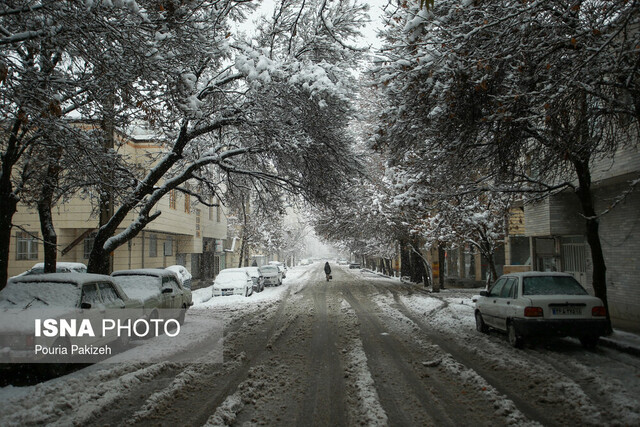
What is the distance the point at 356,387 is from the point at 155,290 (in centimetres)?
758

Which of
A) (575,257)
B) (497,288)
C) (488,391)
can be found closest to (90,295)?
(488,391)

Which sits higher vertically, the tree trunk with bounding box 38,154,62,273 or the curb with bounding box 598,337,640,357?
the tree trunk with bounding box 38,154,62,273

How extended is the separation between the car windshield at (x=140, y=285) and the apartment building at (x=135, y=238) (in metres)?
6.61

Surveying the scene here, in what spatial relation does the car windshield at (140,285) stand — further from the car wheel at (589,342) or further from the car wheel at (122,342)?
the car wheel at (589,342)

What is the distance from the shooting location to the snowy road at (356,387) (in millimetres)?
5172

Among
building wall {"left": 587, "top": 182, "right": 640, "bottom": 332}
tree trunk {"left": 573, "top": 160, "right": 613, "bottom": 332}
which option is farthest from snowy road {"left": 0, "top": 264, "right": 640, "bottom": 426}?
building wall {"left": 587, "top": 182, "right": 640, "bottom": 332}

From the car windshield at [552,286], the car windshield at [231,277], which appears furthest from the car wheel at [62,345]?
the car windshield at [231,277]

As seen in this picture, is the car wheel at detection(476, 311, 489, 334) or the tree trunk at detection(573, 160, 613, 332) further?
the car wheel at detection(476, 311, 489, 334)

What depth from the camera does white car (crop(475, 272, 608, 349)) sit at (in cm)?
841

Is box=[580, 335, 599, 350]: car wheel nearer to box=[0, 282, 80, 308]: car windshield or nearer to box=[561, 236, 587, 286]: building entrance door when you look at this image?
box=[561, 236, 587, 286]: building entrance door

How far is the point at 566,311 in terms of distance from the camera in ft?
27.9

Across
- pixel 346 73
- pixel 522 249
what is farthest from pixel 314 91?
pixel 522 249

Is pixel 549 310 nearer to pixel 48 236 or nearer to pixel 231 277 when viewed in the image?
pixel 48 236

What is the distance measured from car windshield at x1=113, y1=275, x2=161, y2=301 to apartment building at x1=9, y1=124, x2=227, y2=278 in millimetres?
6607
